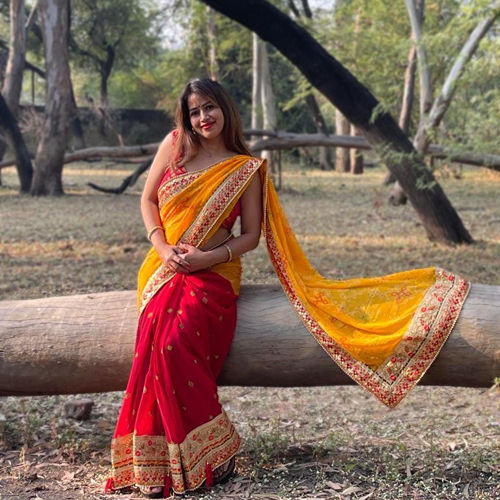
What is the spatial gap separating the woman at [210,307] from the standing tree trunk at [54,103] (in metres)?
11.6

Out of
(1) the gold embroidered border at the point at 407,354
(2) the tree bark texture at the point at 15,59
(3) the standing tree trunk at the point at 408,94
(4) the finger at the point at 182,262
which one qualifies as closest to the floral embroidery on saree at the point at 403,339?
(1) the gold embroidered border at the point at 407,354

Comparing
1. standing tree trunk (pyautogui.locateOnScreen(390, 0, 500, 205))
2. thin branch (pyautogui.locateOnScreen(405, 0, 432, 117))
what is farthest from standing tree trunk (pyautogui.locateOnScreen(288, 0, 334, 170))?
standing tree trunk (pyautogui.locateOnScreen(390, 0, 500, 205))

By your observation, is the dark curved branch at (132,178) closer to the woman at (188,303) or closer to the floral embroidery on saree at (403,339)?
the woman at (188,303)

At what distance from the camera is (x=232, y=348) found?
10.8 feet

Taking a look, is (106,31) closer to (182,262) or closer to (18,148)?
(18,148)

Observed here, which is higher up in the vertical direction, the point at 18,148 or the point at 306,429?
the point at 18,148

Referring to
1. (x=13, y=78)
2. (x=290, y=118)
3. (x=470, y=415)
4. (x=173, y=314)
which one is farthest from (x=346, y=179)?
(x=173, y=314)

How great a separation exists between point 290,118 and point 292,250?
2744 cm

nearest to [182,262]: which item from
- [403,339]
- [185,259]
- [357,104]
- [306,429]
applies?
[185,259]

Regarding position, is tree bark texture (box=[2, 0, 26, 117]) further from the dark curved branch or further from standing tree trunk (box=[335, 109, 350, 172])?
standing tree trunk (box=[335, 109, 350, 172])

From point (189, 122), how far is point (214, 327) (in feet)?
3.17

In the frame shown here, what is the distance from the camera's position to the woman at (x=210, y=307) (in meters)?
3.01

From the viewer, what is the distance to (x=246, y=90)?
2994 cm

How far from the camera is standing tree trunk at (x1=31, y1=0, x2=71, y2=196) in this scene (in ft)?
47.1
